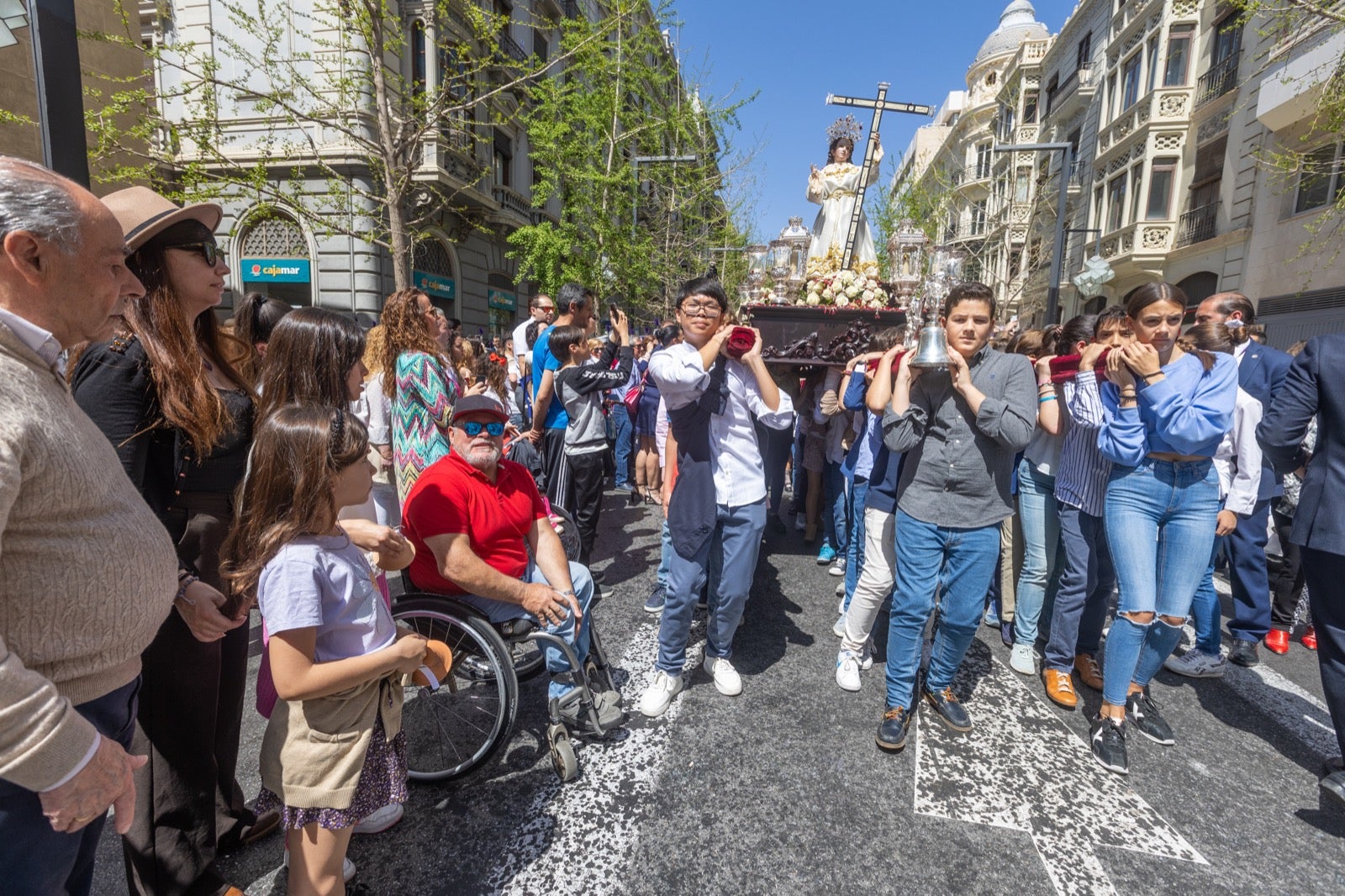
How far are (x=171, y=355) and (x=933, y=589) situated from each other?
2978 millimetres

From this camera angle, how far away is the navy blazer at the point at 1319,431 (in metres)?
2.57

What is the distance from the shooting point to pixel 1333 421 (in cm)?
262

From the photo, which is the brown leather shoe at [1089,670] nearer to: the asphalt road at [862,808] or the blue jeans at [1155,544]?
the asphalt road at [862,808]

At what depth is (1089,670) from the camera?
3.53 meters

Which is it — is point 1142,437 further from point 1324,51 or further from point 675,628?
point 1324,51

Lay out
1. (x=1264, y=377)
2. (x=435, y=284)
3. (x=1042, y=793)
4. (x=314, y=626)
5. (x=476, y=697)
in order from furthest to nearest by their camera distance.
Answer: (x=435, y=284)
(x=1264, y=377)
(x=476, y=697)
(x=1042, y=793)
(x=314, y=626)

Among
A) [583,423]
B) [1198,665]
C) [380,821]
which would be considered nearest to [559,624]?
[380,821]

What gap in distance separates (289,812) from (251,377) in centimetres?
146

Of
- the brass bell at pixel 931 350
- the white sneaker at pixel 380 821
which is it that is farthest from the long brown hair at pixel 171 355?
the brass bell at pixel 931 350

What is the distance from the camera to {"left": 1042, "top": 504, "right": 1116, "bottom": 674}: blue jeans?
3391mm

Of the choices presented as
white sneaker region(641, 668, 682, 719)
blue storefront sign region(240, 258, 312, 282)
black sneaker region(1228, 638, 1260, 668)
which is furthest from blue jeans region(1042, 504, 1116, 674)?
blue storefront sign region(240, 258, 312, 282)

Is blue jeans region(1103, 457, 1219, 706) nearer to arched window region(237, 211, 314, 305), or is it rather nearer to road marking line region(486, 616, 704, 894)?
road marking line region(486, 616, 704, 894)

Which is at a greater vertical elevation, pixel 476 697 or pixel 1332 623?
pixel 1332 623

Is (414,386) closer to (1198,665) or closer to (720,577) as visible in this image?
(720,577)
